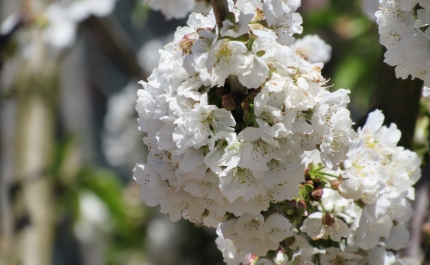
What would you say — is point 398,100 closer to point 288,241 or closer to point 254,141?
point 288,241

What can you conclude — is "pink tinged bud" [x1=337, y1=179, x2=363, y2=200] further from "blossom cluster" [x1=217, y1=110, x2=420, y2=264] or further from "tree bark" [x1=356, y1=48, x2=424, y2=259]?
"tree bark" [x1=356, y1=48, x2=424, y2=259]

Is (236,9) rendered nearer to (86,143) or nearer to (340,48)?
(340,48)

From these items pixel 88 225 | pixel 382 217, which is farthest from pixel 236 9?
pixel 88 225

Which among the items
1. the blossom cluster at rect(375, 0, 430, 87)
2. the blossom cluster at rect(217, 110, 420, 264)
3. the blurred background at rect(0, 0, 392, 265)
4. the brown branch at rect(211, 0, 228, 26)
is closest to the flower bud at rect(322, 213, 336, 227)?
the blossom cluster at rect(217, 110, 420, 264)

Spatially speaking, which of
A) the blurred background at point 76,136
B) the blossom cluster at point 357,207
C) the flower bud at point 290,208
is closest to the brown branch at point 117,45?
the blurred background at point 76,136

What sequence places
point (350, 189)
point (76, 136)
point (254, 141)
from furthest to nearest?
point (76, 136) < point (350, 189) < point (254, 141)

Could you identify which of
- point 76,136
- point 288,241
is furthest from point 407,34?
point 76,136
